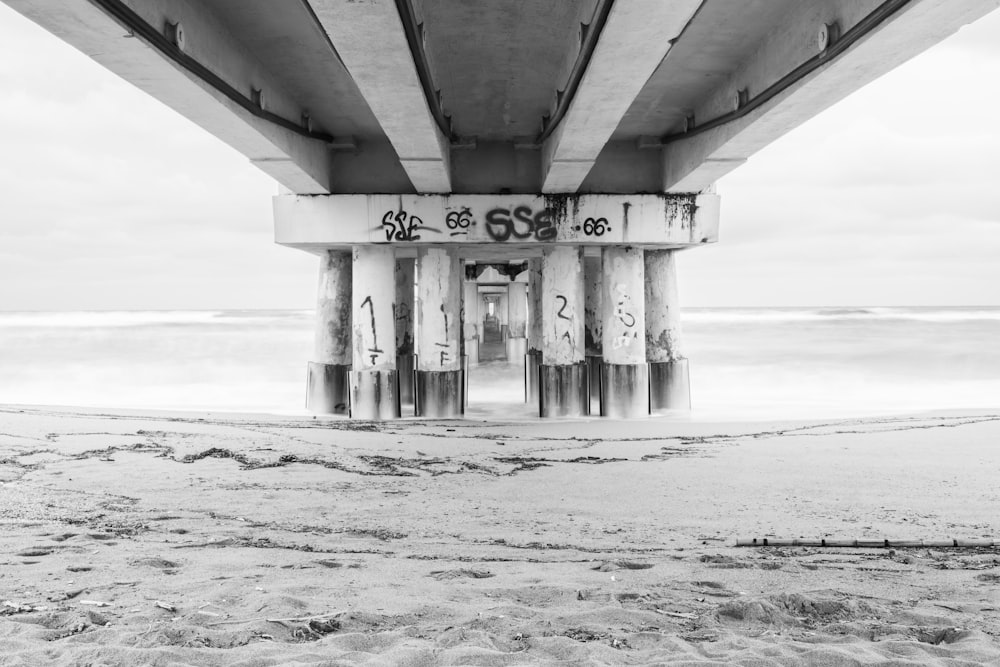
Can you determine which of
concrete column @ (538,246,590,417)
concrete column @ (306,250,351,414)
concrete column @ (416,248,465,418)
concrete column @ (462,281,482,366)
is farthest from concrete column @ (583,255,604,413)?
concrete column @ (462,281,482,366)

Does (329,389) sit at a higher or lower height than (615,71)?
lower

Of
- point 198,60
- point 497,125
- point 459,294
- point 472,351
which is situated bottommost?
point 472,351

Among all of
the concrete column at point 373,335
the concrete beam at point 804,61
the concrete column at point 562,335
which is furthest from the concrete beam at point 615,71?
the concrete column at point 373,335

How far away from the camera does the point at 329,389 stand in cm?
1169

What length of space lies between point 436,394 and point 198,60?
20.3 ft

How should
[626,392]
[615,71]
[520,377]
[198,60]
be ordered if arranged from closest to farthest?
[615,71]
[198,60]
[626,392]
[520,377]

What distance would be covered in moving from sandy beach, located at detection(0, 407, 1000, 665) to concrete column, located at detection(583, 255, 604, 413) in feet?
21.1

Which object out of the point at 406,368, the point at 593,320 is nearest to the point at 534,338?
the point at 593,320

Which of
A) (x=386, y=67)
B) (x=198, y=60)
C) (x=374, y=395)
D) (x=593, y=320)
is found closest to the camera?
(x=386, y=67)

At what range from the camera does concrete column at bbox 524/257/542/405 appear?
52.3 ft

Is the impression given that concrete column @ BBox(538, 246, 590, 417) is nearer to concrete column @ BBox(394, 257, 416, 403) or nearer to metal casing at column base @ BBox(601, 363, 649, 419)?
metal casing at column base @ BBox(601, 363, 649, 419)

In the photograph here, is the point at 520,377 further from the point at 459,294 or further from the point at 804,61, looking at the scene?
the point at 804,61

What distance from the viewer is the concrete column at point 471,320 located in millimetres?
28172

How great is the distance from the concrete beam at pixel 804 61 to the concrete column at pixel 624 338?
7.14 ft
